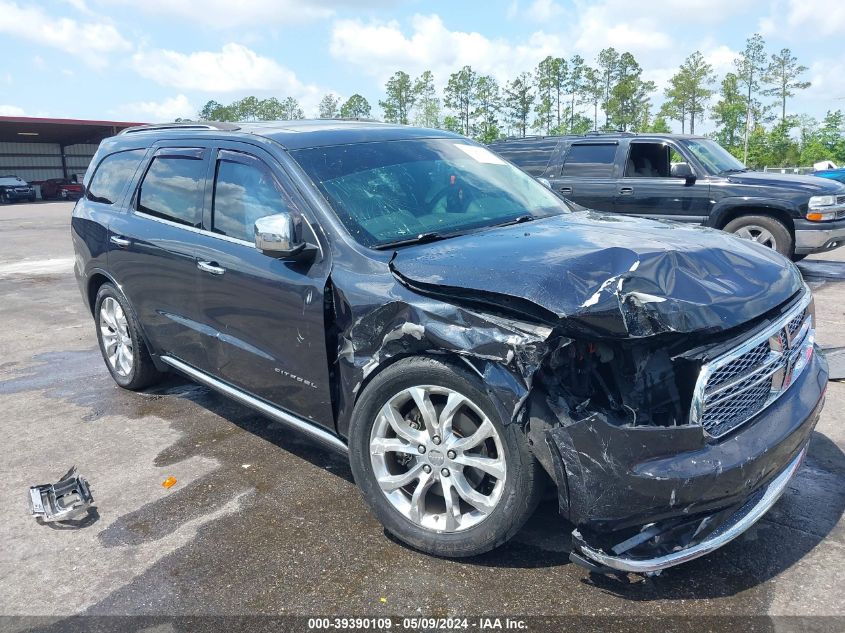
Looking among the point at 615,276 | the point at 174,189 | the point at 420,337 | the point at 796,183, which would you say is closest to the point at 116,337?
the point at 174,189

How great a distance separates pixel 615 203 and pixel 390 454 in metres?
7.84

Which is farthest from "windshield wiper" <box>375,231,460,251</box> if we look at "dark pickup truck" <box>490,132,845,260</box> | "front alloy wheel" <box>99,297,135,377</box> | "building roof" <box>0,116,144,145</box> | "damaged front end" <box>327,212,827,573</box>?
"building roof" <box>0,116,144,145</box>

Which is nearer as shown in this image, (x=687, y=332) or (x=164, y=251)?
(x=687, y=332)

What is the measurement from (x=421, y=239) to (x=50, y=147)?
192 feet

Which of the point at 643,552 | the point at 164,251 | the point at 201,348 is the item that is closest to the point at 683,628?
the point at 643,552

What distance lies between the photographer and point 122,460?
4234mm

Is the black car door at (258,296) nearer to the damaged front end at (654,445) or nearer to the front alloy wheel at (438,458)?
the front alloy wheel at (438,458)

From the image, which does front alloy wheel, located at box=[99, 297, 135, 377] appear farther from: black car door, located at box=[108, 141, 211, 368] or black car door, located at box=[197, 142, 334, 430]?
black car door, located at box=[197, 142, 334, 430]

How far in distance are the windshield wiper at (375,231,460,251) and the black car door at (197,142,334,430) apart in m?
0.30

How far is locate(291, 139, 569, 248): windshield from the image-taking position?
11.6ft

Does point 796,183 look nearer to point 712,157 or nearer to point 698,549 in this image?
point 712,157

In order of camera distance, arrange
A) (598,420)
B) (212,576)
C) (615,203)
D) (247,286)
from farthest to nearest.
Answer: (615,203), (247,286), (212,576), (598,420)

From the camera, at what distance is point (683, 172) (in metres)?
9.59

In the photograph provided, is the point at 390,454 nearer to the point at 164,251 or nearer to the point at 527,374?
the point at 527,374
